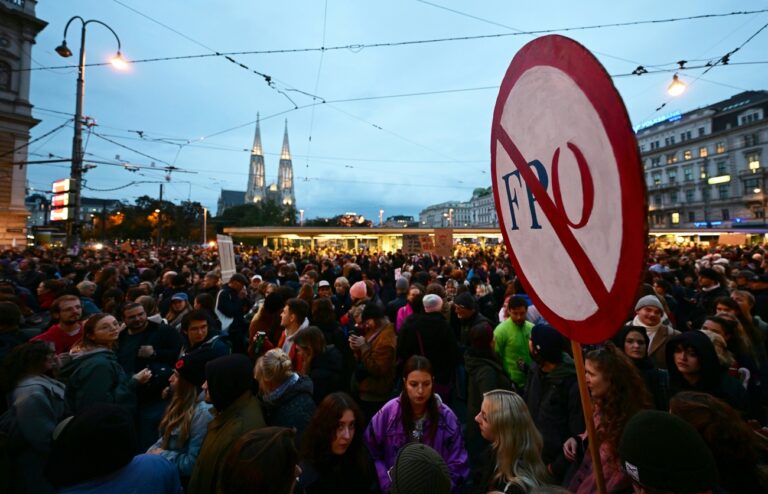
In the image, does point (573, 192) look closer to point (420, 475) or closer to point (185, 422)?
point (420, 475)

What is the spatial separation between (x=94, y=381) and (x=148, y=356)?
90 centimetres

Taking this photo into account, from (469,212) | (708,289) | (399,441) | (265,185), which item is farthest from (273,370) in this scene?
(469,212)

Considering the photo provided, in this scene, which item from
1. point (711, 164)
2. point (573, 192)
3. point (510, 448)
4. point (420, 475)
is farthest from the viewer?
point (711, 164)

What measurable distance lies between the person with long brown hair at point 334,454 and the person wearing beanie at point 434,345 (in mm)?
1729

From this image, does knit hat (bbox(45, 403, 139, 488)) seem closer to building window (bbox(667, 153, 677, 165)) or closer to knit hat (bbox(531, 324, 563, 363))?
knit hat (bbox(531, 324, 563, 363))

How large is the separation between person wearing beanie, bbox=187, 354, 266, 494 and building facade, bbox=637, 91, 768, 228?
5784 centimetres

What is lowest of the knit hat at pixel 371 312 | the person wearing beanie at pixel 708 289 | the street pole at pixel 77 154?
the knit hat at pixel 371 312

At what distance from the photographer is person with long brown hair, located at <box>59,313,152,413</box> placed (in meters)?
3.04

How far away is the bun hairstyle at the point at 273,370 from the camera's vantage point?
9.41ft

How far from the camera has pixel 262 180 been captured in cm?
12238

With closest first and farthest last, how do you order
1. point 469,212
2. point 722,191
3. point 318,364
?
point 318,364
point 722,191
point 469,212

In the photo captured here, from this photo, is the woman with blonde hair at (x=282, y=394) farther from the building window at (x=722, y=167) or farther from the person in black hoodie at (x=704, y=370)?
the building window at (x=722, y=167)

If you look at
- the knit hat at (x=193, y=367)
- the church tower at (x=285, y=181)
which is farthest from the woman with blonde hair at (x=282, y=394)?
the church tower at (x=285, y=181)

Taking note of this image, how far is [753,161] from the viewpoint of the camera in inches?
1965
